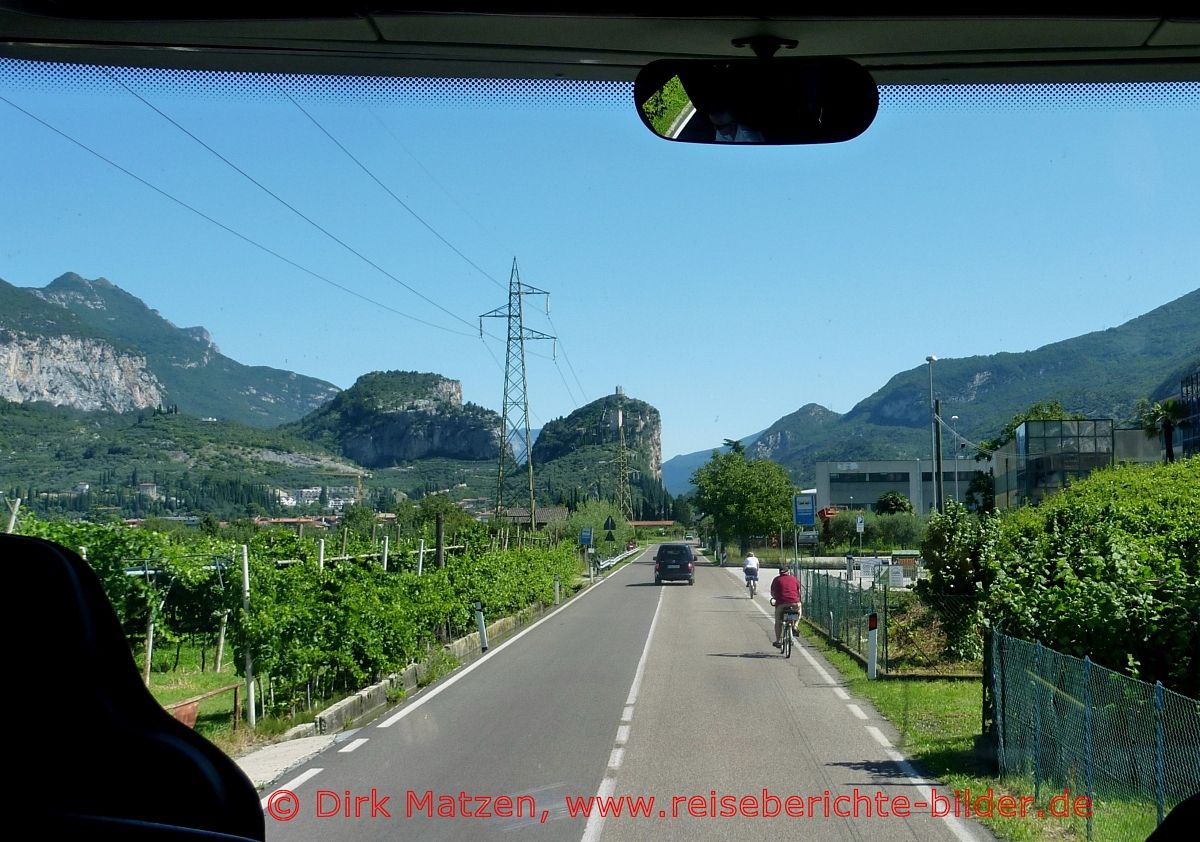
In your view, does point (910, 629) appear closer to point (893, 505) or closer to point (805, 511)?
point (805, 511)

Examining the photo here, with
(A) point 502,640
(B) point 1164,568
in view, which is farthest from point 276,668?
(A) point 502,640

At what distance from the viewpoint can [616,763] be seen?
35.5 feet

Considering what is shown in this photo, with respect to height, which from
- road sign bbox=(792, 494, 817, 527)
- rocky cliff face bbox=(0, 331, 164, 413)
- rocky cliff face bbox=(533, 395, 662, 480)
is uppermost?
rocky cliff face bbox=(533, 395, 662, 480)

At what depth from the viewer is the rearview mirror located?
9.41 feet

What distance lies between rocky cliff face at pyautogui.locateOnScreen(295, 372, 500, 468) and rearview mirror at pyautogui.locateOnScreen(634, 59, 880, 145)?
45361 millimetres

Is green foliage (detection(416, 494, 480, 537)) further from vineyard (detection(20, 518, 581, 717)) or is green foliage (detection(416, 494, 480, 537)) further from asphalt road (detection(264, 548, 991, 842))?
asphalt road (detection(264, 548, 991, 842))

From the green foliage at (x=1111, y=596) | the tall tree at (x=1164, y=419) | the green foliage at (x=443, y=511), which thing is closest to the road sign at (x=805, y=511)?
the tall tree at (x=1164, y=419)

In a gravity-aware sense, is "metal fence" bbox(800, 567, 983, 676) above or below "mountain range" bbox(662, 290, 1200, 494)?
below

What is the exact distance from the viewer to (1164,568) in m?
10.5

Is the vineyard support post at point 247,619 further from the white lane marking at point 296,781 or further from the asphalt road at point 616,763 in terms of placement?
the white lane marking at point 296,781

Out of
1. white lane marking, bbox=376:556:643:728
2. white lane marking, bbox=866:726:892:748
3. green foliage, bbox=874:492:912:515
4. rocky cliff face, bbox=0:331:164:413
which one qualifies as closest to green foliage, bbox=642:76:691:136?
rocky cliff face, bbox=0:331:164:413

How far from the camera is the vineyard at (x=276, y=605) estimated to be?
13867 mm

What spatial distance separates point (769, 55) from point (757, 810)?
7381 millimetres

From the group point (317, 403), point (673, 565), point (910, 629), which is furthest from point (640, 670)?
point (317, 403)
